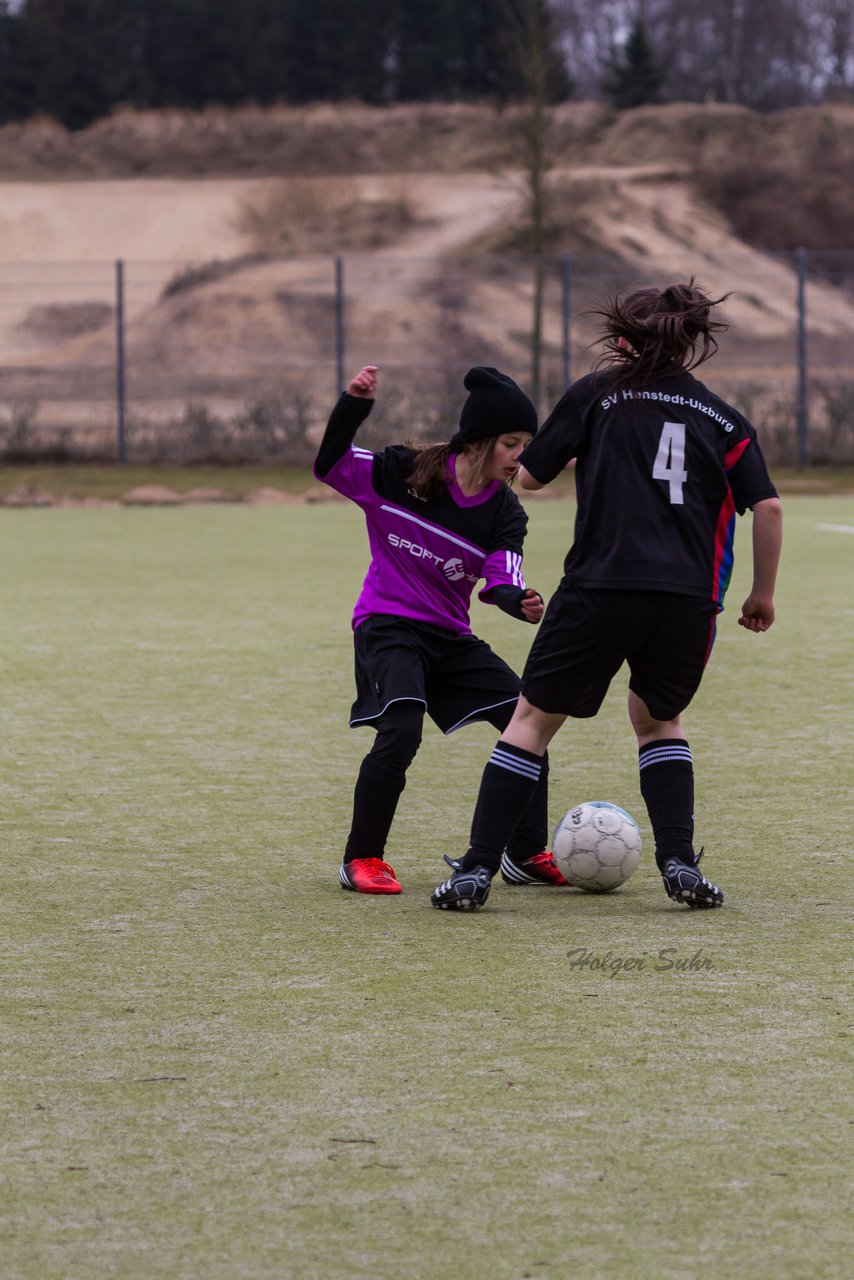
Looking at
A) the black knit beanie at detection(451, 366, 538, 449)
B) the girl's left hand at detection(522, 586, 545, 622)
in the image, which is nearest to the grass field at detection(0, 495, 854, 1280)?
the girl's left hand at detection(522, 586, 545, 622)

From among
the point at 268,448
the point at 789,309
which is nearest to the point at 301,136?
the point at 789,309

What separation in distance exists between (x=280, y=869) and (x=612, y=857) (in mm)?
979

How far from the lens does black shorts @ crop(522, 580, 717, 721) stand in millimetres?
4892

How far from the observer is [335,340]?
35219 millimetres

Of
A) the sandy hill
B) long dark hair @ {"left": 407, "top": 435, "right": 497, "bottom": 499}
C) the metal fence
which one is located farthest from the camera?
the sandy hill

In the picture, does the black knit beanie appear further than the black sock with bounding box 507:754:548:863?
No

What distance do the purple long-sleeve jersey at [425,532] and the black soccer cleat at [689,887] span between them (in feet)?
3.20

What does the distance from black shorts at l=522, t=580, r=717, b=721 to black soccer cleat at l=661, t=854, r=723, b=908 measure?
0.40 meters

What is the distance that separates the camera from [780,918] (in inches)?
196

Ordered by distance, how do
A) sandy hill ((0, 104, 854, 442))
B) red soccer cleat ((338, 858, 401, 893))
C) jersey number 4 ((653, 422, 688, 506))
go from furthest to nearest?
1. sandy hill ((0, 104, 854, 442))
2. red soccer cleat ((338, 858, 401, 893))
3. jersey number 4 ((653, 422, 688, 506))

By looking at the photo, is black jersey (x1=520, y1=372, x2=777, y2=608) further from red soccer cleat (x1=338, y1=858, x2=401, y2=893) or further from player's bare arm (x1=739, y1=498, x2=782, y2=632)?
red soccer cleat (x1=338, y1=858, x2=401, y2=893)

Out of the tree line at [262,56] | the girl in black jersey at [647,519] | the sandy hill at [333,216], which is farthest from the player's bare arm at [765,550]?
the tree line at [262,56]

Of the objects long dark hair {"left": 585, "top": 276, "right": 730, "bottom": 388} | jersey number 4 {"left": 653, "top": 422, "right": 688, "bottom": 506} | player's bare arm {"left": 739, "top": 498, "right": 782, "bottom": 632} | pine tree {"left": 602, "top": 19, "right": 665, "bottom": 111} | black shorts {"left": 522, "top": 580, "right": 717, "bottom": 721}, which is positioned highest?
pine tree {"left": 602, "top": 19, "right": 665, "bottom": 111}

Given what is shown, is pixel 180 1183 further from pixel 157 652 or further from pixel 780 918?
pixel 157 652
